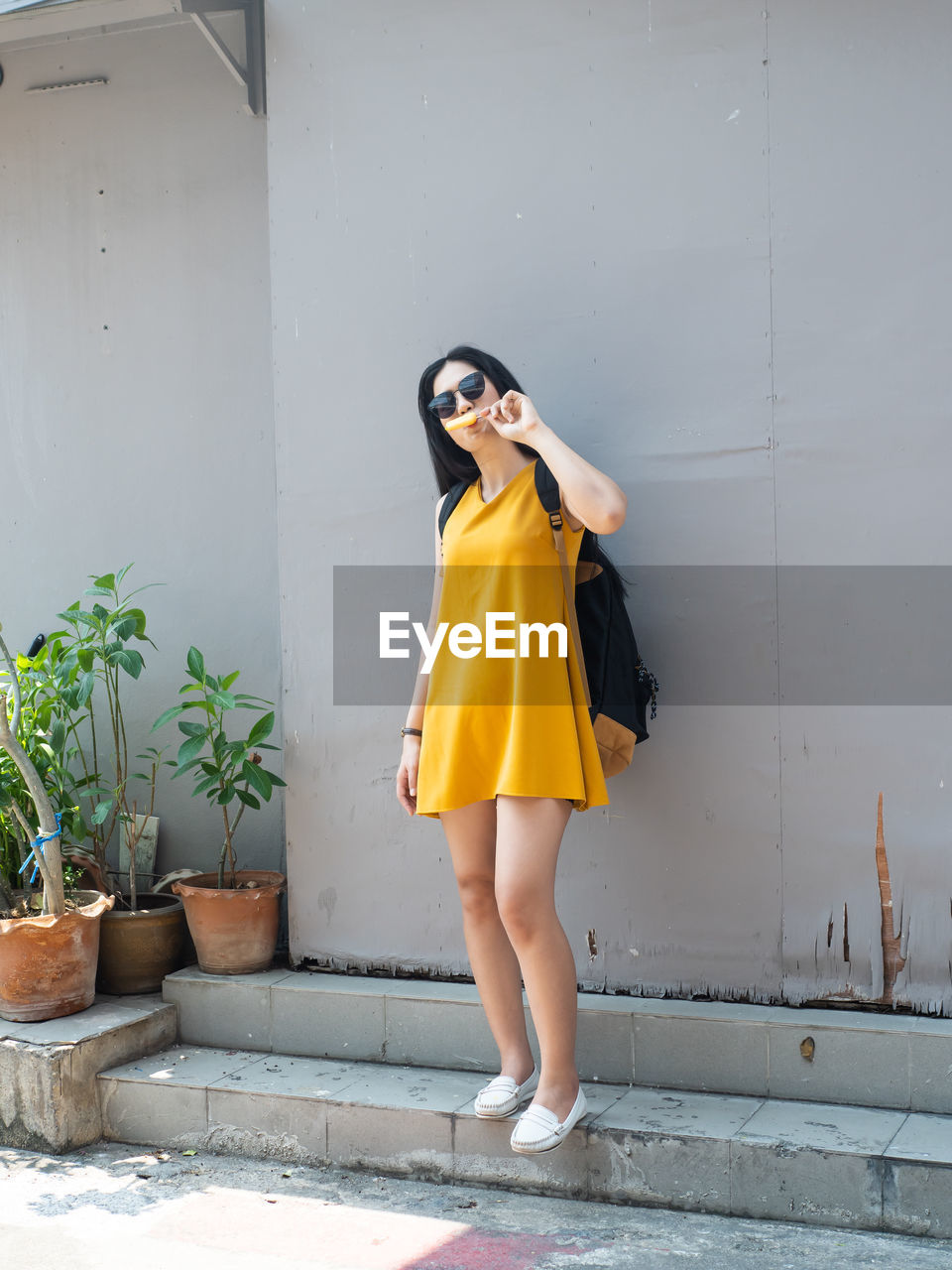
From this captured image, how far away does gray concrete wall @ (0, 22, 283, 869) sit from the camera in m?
4.41

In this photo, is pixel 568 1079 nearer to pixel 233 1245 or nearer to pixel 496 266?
pixel 233 1245

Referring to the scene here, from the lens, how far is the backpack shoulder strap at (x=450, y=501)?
319 cm

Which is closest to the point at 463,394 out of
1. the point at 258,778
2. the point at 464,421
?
the point at 464,421

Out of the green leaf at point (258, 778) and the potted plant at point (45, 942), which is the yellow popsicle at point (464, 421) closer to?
the green leaf at point (258, 778)

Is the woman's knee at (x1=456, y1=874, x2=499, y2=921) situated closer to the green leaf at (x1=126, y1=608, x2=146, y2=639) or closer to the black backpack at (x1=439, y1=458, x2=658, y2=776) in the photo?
the black backpack at (x1=439, y1=458, x2=658, y2=776)

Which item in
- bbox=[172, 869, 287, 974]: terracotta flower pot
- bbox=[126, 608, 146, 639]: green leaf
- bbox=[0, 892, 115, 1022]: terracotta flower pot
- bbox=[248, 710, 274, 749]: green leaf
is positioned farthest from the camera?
bbox=[126, 608, 146, 639]: green leaf

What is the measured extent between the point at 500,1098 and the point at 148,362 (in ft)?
10.1

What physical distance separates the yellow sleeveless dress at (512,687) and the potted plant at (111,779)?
4.81 ft

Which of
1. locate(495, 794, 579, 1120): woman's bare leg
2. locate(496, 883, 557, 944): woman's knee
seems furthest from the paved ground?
locate(496, 883, 557, 944): woman's knee

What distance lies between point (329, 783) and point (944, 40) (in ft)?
9.27

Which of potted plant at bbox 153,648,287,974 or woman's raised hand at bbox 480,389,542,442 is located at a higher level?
woman's raised hand at bbox 480,389,542,442

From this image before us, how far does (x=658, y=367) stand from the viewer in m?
3.42

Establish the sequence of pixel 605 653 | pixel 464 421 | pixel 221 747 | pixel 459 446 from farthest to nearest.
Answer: pixel 221 747, pixel 459 446, pixel 605 653, pixel 464 421

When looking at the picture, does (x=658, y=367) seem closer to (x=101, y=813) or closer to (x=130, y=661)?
(x=130, y=661)
